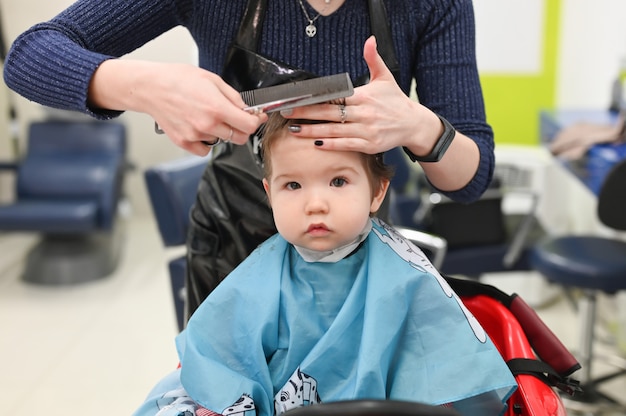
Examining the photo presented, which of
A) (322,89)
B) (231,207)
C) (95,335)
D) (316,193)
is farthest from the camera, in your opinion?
(95,335)

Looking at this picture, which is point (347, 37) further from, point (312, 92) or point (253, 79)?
point (312, 92)

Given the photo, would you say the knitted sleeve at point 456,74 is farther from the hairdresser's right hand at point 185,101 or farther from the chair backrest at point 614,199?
the chair backrest at point 614,199

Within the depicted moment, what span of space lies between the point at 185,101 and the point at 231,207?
0.41 m

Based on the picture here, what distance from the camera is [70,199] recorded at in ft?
12.6

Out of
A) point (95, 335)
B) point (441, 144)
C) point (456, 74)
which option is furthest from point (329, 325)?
point (95, 335)

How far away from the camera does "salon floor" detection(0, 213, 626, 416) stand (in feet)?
8.87

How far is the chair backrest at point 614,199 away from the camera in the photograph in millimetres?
2174

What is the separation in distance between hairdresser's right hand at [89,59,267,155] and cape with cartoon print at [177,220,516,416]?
10.6 inches

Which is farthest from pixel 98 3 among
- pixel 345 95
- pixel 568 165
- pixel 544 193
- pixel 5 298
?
pixel 5 298

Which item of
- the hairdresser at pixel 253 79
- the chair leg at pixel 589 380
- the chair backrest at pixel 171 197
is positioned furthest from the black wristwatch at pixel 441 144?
the chair leg at pixel 589 380

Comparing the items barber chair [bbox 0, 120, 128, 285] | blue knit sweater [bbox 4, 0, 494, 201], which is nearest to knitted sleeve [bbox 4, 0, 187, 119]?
blue knit sweater [bbox 4, 0, 494, 201]

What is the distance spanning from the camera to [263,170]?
45.4 inches

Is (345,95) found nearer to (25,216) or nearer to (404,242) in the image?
(404,242)

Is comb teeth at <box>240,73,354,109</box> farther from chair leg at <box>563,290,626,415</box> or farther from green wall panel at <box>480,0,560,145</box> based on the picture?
green wall panel at <box>480,0,560,145</box>
